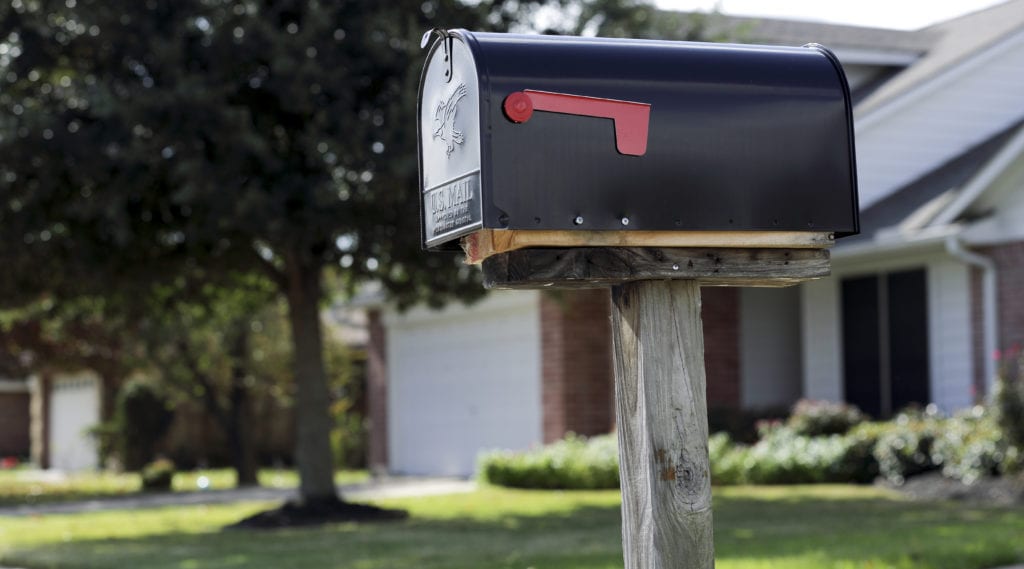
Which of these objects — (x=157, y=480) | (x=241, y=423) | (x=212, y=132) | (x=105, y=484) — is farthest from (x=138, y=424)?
(x=212, y=132)

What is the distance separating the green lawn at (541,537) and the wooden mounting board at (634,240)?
3.65 metres

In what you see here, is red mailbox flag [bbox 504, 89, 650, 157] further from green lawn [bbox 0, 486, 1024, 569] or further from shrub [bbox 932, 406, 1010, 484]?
shrub [bbox 932, 406, 1010, 484]

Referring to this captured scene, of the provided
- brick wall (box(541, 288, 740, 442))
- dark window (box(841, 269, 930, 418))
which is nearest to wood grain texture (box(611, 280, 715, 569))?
dark window (box(841, 269, 930, 418))

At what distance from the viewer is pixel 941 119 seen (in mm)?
17047

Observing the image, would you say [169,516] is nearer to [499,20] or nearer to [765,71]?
[499,20]

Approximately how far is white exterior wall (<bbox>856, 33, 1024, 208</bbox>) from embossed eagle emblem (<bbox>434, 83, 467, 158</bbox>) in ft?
43.8

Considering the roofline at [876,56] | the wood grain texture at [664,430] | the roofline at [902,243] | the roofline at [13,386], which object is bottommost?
the wood grain texture at [664,430]

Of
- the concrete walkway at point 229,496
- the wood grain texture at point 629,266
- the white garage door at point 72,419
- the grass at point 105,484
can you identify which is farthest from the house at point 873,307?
the white garage door at point 72,419

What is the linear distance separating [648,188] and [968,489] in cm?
950

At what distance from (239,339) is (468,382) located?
12.8 feet

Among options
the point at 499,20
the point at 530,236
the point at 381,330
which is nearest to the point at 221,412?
the point at 381,330

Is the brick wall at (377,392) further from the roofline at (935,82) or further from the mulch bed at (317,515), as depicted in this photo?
the roofline at (935,82)

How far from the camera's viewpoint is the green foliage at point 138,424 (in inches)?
957

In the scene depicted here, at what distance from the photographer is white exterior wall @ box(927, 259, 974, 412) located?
14.8 meters
